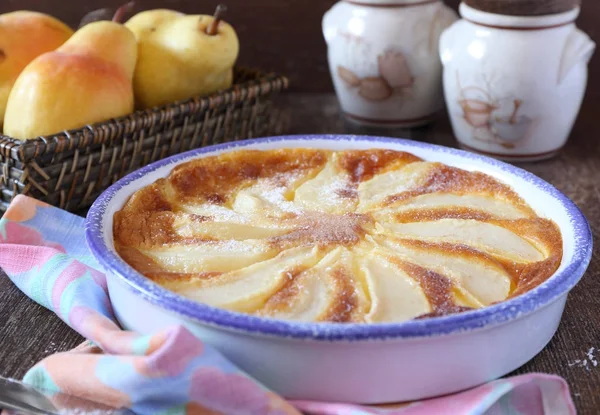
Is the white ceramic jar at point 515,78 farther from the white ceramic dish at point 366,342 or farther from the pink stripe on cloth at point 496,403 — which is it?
the pink stripe on cloth at point 496,403

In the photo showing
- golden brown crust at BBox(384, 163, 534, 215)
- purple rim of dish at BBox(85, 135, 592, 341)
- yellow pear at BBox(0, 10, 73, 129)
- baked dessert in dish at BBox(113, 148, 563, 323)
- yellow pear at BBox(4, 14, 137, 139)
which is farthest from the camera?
yellow pear at BBox(0, 10, 73, 129)

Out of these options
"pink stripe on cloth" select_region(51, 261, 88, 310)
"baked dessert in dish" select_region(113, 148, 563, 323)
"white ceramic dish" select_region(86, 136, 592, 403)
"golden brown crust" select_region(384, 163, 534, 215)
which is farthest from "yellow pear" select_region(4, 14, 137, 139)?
"golden brown crust" select_region(384, 163, 534, 215)

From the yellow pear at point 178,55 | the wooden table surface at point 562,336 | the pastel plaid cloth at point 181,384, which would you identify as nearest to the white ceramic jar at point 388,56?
the yellow pear at point 178,55

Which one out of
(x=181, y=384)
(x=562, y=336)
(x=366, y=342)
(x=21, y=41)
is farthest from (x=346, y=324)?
(x=21, y=41)

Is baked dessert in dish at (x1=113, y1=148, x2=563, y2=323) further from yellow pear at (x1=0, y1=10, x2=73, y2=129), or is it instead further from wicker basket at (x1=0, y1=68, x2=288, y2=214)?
yellow pear at (x1=0, y1=10, x2=73, y2=129)

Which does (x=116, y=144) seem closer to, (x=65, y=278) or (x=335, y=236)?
(x=65, y=278)

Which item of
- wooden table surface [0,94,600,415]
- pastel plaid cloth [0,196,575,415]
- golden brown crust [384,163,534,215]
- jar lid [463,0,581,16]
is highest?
jar lid [463,0,581,16]

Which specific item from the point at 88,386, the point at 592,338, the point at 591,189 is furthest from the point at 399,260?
the point at 591,189
